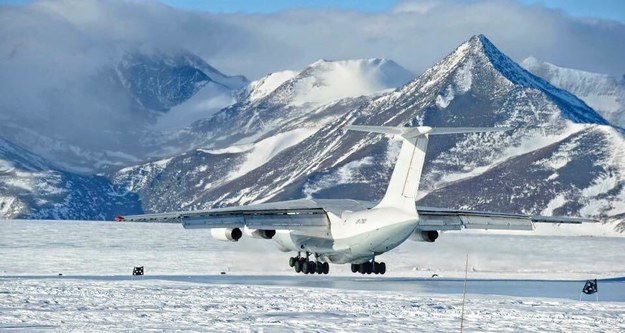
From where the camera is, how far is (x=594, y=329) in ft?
124

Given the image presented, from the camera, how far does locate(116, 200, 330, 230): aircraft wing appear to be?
198ft

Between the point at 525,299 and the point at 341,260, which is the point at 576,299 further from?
the point at 341,260

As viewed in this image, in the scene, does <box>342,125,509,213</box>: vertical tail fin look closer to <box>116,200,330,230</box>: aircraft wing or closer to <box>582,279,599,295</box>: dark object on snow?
<box>116,200,330,230</box>: aircraft wing

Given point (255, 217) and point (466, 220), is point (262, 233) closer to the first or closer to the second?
point (255, 217)

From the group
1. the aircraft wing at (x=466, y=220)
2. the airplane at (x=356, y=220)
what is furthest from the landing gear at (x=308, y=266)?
the aircraft wing at (x=466, y=220)

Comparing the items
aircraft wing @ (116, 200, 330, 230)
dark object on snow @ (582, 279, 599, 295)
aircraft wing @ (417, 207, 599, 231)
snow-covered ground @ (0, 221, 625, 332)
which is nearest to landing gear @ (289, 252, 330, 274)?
snow-covered ground @ (0, 221, 625, 332)

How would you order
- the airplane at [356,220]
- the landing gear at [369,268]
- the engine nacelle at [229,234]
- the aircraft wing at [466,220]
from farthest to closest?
the landing gear at [369,268] < the aircraft wing at [466,220] < the engine nacelle at [229,234] < the airplane at [356,220]

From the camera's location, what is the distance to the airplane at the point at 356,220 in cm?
5900

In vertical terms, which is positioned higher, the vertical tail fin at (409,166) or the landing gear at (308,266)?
the vertical tail fin at (409,166)

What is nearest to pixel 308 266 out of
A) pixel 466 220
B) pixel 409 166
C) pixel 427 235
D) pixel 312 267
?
pixel 312 267

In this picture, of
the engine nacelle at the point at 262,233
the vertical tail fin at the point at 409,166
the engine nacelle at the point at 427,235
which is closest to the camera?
the vertical tail fin at the point at 409,166

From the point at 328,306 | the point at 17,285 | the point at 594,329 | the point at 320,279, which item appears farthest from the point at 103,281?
the point at 594,329

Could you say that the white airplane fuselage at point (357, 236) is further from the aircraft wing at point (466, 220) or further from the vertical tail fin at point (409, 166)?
the aircraft wing at point (466, 220)

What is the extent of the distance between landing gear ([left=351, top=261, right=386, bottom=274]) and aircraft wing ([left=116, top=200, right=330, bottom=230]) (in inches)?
166
